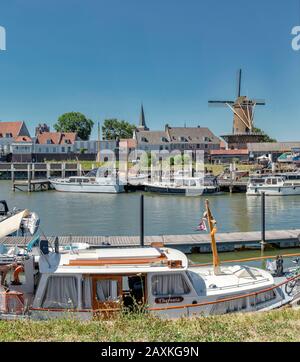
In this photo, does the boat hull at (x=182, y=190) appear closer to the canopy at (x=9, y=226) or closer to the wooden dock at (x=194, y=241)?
the wooden dock at (x=194, y=241)

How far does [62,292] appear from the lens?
11789 mm

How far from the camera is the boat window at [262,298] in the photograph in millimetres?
12820

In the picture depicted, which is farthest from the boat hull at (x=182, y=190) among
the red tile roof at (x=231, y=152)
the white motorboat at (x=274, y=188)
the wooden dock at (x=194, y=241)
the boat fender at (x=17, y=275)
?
the boat fender at (x=17, y=275)

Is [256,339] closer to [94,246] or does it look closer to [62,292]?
[62,292]

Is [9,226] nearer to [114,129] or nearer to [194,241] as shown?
[194,241]

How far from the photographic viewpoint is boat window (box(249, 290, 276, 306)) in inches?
505

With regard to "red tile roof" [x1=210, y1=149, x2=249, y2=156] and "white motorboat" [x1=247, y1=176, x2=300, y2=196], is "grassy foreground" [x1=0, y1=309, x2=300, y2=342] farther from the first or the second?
"red tile roof" [x1=210, y1=149, x2=249, y2=156]

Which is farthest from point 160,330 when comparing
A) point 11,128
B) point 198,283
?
point 11,128

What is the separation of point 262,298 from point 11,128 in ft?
372

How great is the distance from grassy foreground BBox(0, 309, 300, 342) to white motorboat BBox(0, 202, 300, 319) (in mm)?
2190

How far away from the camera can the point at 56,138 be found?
4658 inches

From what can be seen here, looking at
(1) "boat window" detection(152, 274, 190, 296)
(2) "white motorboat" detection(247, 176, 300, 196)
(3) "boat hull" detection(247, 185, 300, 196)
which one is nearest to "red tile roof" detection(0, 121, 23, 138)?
(2) "white motorboat" detection(247, 176, 300, 196)

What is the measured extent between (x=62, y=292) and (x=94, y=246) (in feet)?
35.4
